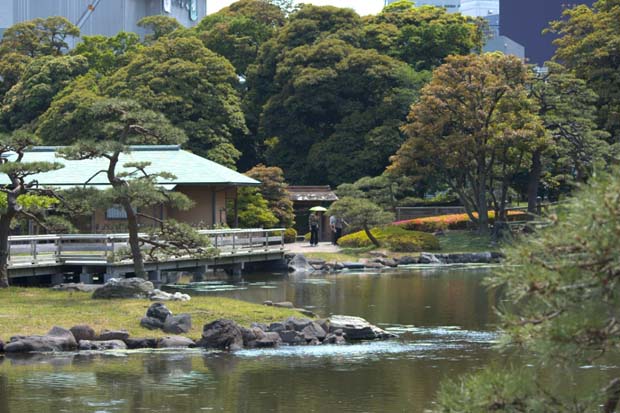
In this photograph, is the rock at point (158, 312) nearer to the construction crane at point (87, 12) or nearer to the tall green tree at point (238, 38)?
the tall green tree at point (238, 38)

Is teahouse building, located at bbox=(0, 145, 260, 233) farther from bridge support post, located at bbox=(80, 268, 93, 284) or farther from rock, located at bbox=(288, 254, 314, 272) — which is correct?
bridge support post, located at bbox=(80, 268, 93, 284)

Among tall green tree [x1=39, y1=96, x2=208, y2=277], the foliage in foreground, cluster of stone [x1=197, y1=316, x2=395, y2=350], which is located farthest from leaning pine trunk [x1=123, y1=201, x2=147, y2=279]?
the foliage in foreground

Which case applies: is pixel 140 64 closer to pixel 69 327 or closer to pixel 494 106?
pixel 494 106

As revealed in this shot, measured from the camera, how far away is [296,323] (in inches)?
816

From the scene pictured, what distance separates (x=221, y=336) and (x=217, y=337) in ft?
0.24

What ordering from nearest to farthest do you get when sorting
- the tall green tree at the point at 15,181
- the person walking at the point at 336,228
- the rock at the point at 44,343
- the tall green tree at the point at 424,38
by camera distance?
the rock at the point at 44,343, the tall green tree at the point at 15,181, the person walking at the point at 336,228, the tall green tree at the point at 424,38

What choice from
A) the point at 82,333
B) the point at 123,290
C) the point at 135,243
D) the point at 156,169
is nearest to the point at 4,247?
the point at 135,243

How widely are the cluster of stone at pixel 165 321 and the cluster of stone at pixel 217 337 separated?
0.06 ft

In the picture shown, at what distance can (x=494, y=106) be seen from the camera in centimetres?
4484

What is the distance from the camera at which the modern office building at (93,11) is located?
83.2m

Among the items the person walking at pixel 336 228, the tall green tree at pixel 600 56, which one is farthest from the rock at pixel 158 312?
the tall green tree at pixel 600 56

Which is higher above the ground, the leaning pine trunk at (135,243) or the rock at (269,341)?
the leaning pine trunk at (135,243)

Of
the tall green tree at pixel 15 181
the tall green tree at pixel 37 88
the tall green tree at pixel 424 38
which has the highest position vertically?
the tall green tree at pixel 424 38

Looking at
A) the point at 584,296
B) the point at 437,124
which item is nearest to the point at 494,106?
the point at 437,124
